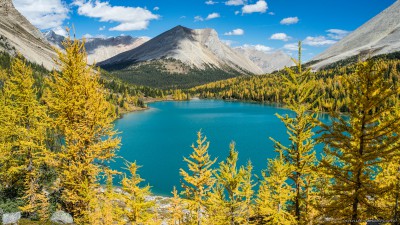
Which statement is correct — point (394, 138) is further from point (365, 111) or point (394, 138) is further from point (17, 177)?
point (17, 177)

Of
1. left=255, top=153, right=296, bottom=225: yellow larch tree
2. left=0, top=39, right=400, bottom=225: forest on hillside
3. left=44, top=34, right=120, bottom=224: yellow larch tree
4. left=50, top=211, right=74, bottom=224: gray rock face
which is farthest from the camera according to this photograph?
left=50, top=211, right=74, bottom=224: gray rock face

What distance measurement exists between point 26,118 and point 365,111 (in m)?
24.6

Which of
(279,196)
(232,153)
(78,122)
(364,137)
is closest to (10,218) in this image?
(78,122)

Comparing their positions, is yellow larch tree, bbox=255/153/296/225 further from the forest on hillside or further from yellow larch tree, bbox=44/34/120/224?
yellow larch tree, bbox=44/34/120/224

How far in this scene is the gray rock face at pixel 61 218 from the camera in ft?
70.7

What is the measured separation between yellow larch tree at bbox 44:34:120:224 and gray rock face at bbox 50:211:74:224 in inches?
205

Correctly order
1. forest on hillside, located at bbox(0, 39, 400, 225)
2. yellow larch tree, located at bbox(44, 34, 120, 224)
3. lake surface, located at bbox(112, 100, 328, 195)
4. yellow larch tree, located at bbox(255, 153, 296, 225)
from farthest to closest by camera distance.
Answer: lake surface, located at bbox(112, 100, 328, 195) → yellow larch tree, located at bbox(255, 153, 296, 225) → yellow larch tree, located at bbox(44, 34, 120, 224) → forest on hillside, located at bbox(0, 39, 400, 225)

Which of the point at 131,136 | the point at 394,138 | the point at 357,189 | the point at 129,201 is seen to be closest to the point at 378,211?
the point at 357,189

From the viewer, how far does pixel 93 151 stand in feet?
56.5

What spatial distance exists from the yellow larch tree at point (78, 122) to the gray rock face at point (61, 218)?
5.19m

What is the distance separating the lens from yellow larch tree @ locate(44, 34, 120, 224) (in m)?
16.2

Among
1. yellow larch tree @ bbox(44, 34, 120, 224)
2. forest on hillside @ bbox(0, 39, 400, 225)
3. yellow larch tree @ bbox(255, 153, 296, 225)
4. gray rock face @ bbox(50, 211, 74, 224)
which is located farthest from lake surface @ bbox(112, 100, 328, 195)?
yellow larch tree @ bbox(44, 34, 120, 224)

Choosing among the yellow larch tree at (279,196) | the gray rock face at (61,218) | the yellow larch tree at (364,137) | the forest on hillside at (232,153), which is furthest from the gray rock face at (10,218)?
the yellow larch tree at (364,137)

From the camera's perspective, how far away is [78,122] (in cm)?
1706
